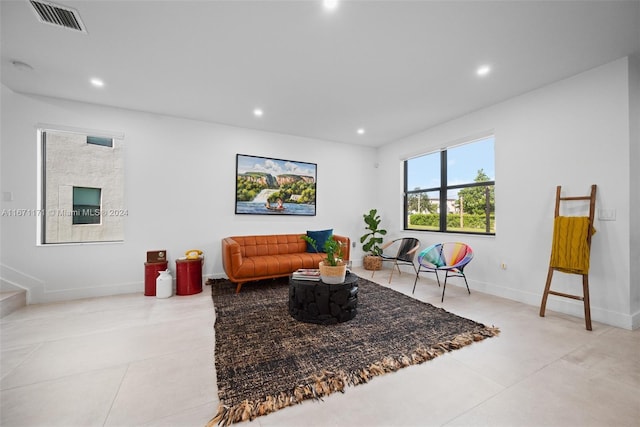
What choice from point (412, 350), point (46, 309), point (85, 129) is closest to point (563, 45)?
point (412, 350)

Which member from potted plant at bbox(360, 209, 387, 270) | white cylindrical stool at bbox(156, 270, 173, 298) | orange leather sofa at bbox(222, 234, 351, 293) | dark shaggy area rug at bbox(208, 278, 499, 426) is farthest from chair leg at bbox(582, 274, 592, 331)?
white cylindrical stool at bbox(156, 270, 173, 298)

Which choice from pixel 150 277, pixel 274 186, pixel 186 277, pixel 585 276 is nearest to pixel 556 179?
pixel 585 276

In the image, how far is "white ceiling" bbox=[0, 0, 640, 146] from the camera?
1922 mm

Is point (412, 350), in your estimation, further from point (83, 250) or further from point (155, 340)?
point (83, 250)

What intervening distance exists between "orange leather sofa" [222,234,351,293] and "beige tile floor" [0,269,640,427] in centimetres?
98

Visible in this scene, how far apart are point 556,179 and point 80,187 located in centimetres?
608

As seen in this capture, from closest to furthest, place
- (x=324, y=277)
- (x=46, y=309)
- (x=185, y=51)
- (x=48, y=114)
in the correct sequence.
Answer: (x=185, y=51) → (x=324, y=277) → (x=46, y=309) → (x=48, y=114)

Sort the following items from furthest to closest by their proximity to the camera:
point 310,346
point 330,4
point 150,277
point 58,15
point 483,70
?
point 150,277
point 483,70
point 310,346
point 58,15
point 330,4

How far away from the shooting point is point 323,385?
5.21 feet

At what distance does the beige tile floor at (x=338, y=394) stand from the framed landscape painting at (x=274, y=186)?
2.28 meters

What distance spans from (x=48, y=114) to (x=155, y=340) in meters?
3.34

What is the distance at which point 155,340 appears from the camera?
86.3 inches

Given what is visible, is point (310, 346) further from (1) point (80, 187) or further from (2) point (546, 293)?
(1) point (80, 187)

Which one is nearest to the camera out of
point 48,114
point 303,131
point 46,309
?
point 46,309
